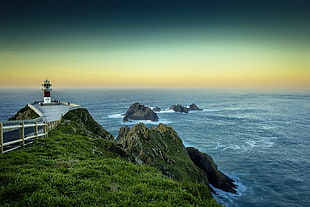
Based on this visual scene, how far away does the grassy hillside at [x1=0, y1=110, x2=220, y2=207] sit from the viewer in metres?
5.96

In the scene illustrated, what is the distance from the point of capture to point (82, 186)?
7.05 metres

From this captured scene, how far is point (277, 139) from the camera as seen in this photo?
66.8 meters

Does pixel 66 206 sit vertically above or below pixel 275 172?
above

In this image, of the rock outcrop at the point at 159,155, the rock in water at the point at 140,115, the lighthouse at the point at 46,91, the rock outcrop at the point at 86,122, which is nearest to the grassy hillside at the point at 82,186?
the rock outcrop at the point at 86,122

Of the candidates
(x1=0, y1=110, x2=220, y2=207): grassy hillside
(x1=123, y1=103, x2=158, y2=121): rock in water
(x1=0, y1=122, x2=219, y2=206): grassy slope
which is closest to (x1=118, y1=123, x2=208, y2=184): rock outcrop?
(x1=0, y1=110, x2=220, y2=207): grassy hillside

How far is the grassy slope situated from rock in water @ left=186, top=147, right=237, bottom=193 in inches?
1383

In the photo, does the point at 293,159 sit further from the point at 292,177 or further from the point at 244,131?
the point at 244,131

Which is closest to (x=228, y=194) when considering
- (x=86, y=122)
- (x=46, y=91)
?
(x=86, y=122)

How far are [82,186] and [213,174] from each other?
40.1 m

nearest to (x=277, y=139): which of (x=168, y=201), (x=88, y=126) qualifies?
(x=88, y=126)

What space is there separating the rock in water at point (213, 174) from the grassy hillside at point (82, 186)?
35.2 meters

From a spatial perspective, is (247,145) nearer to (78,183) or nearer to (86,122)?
(86,122)

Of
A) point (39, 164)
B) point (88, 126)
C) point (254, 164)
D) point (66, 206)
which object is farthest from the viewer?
point (254, 164)

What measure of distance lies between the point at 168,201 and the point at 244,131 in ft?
267
